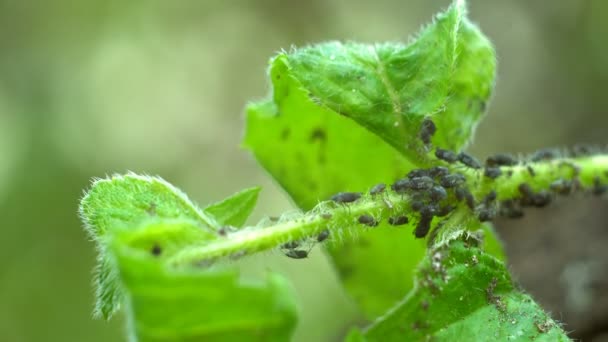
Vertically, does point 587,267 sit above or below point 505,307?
above

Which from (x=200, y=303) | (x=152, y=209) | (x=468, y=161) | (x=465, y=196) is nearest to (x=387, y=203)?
(x=465, y=196)

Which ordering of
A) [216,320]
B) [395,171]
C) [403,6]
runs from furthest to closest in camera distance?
1. [403,6]
2. [395,171]
3. [216,320]

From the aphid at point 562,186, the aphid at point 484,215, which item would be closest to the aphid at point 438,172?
the aphid at point 484,215

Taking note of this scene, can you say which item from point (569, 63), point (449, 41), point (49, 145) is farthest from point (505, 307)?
point (49, 145)

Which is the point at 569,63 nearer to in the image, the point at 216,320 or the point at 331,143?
the point at 331,143

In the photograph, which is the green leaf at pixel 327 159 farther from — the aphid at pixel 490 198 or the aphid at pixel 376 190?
the aphid at pixel 376 190

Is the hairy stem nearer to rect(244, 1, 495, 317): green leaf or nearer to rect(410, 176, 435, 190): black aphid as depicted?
rect(410, 176, 435, 190): black aphid
